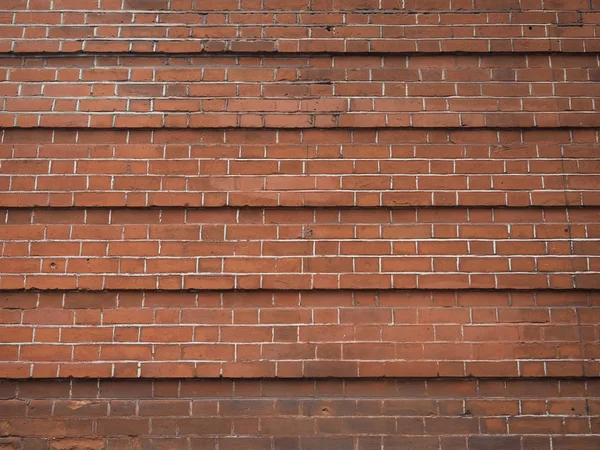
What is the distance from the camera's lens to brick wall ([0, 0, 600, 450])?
304cm

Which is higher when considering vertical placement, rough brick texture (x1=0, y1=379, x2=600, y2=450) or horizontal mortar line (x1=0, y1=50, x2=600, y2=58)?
horizontal mortar line (x1=0, y1=50, x2=600, y2=58)

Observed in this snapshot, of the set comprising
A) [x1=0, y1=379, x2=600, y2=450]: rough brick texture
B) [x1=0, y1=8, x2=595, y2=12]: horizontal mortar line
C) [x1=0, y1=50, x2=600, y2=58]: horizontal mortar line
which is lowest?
[x1=0, y1=379, x2=600, y2=450]: rough brick texture

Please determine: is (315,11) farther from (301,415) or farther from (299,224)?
(301,415)

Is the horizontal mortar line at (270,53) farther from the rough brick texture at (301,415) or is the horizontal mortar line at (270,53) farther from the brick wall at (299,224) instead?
the rough brick texture at (301,415)

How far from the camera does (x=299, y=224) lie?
3.20 meters

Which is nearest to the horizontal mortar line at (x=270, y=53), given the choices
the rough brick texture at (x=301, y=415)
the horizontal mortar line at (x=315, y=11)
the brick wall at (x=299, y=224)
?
the brick wall at (x=299, y=224)

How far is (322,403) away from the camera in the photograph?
9.99 feet

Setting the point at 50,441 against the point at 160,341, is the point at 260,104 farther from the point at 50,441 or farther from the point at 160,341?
the point at 50,441

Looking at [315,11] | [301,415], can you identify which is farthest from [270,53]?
[301,415]

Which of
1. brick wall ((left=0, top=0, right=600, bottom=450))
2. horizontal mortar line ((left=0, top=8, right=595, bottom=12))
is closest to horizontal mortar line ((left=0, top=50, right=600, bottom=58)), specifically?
brick wall ((left=0, top=0, right=600, bottom=450))

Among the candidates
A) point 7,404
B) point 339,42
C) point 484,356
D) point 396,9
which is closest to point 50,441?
point 7,404

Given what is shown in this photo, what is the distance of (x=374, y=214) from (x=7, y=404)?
2.02 m

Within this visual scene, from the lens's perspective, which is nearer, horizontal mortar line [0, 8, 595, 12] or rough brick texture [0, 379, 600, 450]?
rough brick texture [0, 379, 600, 450]

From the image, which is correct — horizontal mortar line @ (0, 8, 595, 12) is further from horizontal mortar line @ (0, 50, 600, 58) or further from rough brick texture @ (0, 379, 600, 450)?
rough brick texture @ (0, 379, 600, 450)
